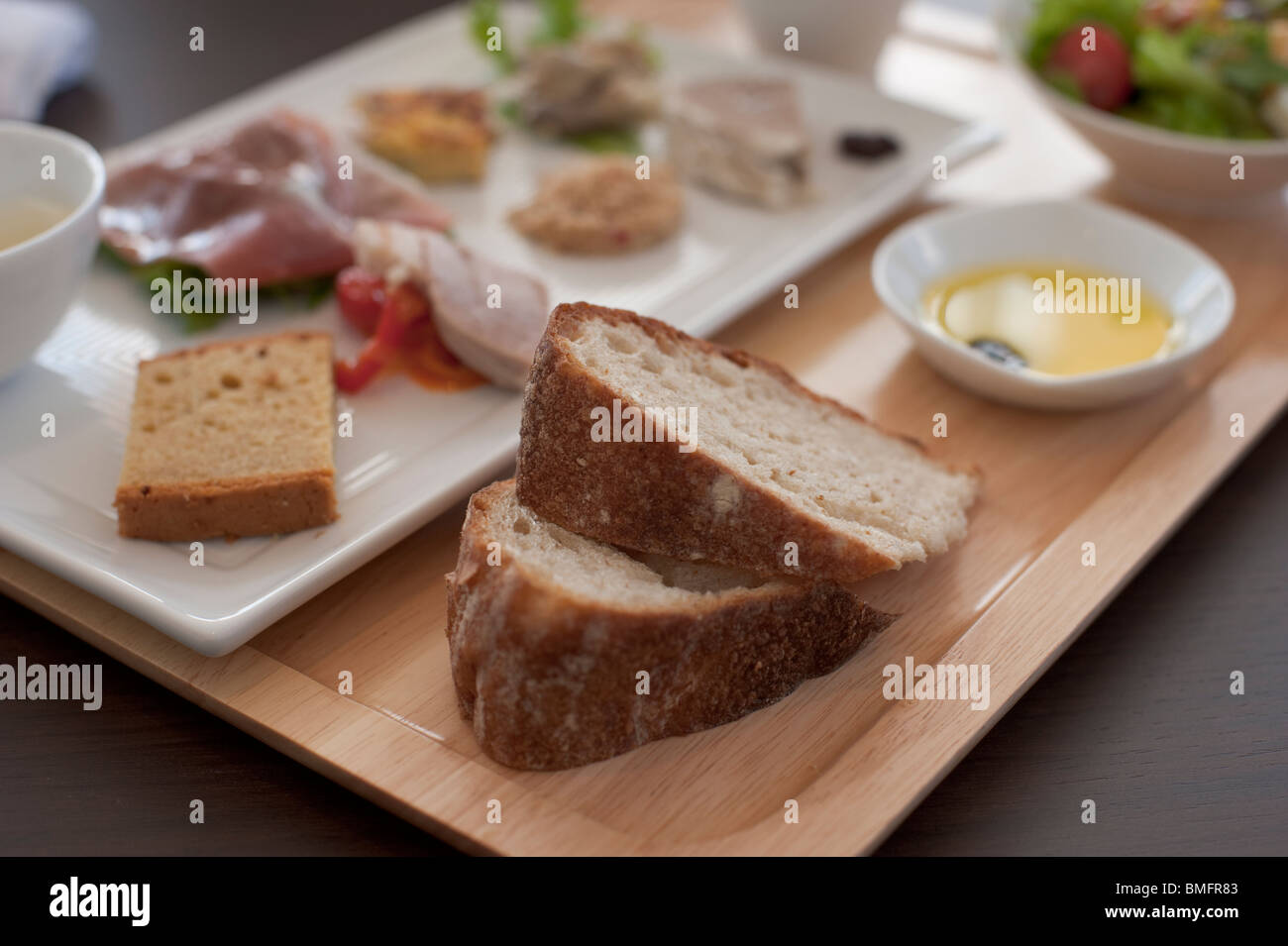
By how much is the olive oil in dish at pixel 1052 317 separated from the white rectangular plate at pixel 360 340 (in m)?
0.53

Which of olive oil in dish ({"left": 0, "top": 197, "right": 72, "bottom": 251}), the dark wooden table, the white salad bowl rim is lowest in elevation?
the dark wooden table

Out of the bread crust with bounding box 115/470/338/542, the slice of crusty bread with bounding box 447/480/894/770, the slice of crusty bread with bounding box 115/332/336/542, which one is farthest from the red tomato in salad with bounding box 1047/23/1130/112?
the bread crust with bounding box 115/470/338/542

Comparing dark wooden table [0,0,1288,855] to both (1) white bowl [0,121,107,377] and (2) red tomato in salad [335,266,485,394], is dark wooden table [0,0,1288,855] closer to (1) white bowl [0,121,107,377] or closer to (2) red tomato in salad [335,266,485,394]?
(1) white bowl [0,121,107,377]

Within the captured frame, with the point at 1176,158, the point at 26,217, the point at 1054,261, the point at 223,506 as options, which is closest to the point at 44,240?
the point at 26,217

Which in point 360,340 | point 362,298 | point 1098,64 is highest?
point 1098,64

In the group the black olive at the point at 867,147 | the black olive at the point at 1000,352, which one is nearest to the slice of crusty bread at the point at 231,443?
the black olive at the point at 1000,352

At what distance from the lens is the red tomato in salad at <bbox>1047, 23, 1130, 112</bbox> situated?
4504 mm

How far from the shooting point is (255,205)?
3855 mm

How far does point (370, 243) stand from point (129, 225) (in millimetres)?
913

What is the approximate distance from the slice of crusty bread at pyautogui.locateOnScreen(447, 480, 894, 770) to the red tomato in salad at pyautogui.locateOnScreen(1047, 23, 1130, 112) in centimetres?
272

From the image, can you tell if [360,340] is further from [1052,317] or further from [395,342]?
[1052,317]

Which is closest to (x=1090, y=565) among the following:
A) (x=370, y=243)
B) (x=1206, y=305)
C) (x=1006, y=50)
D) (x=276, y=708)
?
(x=1206, y=305)

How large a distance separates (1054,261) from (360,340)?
2.13m
